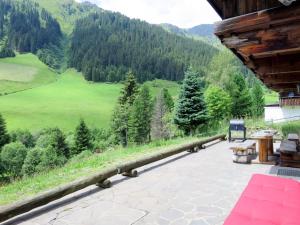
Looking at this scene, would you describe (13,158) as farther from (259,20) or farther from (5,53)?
(5,53)

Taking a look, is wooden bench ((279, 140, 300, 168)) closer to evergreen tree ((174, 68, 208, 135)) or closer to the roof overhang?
the roof overhang

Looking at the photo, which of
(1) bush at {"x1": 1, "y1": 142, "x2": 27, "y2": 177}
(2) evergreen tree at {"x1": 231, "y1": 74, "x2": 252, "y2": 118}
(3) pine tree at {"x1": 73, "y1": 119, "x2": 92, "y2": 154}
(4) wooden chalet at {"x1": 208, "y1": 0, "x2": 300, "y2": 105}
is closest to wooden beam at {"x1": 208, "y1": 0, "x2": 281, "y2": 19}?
(4) wooden chalet at {"x1": 208, "y1": 0, "x2": 300, "y2": 105}

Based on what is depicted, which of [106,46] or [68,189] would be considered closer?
[68,189]

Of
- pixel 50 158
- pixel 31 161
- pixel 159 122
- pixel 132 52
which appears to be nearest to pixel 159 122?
pixel 159 122

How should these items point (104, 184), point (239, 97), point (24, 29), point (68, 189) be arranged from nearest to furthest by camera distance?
point (68, 189) → point (104, 184) → point (239, 97) → point (24, 29)

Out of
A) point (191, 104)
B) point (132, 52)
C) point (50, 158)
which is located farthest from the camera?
point (132, 52)

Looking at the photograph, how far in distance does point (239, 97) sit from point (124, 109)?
781 inches

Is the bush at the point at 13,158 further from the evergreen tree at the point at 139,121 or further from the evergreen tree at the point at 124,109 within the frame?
the evergreen tree at the point at 139,121

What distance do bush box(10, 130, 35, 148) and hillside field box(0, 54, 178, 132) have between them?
4.50m

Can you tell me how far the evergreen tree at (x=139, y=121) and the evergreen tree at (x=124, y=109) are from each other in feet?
3.57

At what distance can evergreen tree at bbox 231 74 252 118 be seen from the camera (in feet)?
144

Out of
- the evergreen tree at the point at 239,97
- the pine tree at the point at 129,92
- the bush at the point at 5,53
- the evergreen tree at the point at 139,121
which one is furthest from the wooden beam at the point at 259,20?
the bush at the point at 5,53

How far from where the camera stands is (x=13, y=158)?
152ft

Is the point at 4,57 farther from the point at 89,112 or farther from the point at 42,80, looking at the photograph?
the point at 89,112
